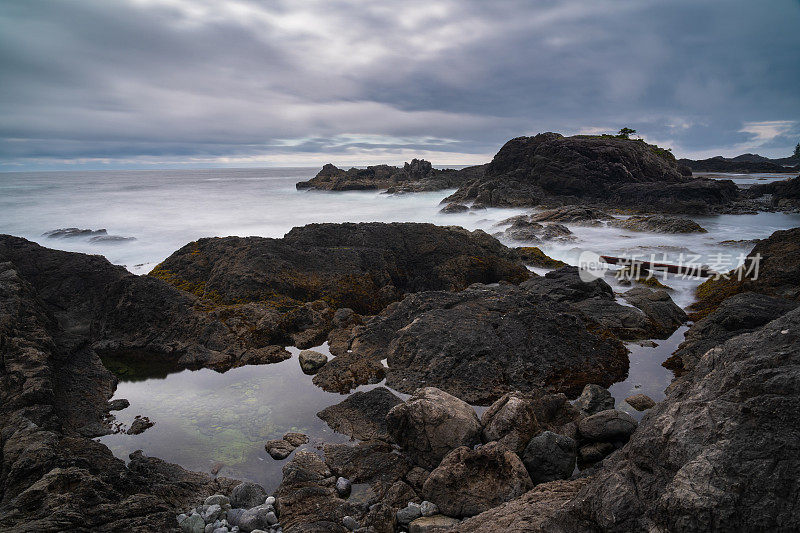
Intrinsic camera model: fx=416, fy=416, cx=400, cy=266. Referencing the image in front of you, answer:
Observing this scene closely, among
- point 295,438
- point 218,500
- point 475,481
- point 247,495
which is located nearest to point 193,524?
point 218,500

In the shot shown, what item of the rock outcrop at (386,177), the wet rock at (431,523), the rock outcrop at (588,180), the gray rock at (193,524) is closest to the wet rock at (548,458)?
the wet rock at (431,523)

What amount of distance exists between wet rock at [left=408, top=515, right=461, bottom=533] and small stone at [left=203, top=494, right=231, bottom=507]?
1.76 meters

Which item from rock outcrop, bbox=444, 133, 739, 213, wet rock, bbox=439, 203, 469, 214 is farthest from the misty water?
rock outcrop, bbox=444, 133, 739, 213

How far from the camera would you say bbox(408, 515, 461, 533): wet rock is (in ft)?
11.5

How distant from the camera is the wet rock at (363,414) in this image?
517 centimetres

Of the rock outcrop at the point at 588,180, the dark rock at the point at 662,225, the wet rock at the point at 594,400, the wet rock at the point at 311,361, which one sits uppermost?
the rock outcrop at the point at 588,180

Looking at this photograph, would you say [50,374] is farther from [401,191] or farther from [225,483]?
[401,191]

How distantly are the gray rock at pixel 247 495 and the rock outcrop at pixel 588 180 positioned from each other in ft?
101

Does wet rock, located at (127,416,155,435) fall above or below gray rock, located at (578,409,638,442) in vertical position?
below

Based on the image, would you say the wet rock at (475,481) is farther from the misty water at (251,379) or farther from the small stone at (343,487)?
the misty water at (251,379)

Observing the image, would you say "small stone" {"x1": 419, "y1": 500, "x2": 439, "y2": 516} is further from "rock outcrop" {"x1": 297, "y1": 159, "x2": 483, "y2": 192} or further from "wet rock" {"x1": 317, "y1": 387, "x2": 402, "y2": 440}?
"rock outcrop" {"x1": 297, "y1": 159, "x2": 483, "y2": 192}

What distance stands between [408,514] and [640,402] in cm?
373

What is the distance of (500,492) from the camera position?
3.84 meters

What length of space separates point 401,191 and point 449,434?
1835 inches
